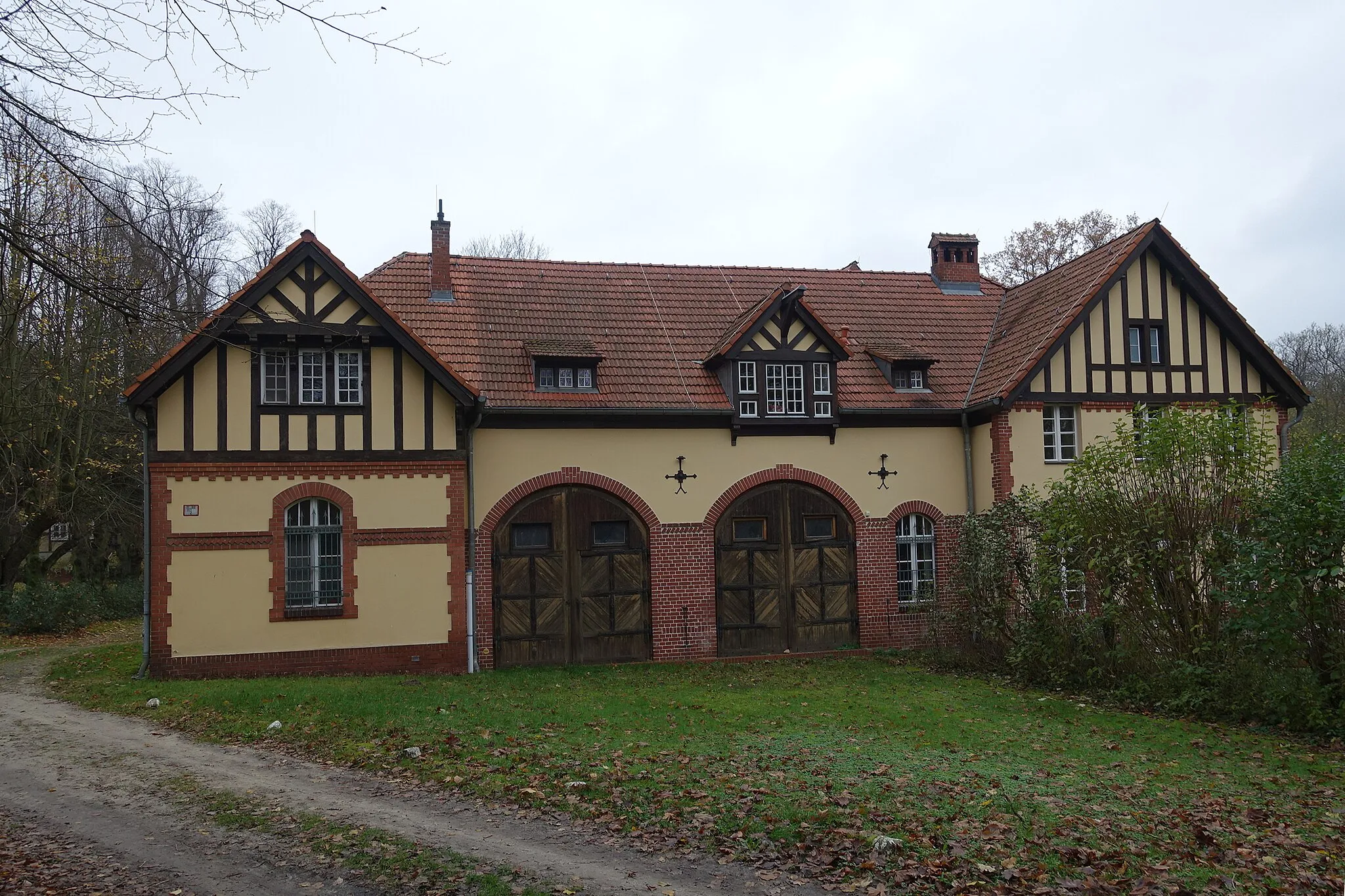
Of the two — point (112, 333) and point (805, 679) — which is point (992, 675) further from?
point (112, 333)

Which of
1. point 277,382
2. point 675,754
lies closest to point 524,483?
point 277,382

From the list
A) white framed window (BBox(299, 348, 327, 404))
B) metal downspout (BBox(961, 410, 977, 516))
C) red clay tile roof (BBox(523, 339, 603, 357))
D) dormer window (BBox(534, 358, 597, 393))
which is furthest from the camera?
metal downspout (BBox(961, 410, 977, 516))

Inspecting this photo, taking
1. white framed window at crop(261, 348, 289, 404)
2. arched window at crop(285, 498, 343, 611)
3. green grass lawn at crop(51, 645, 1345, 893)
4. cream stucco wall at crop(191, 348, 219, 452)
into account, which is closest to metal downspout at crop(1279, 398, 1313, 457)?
green grass lawn at crop(51, 645, 1345, 893)

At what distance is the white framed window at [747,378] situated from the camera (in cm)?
1831

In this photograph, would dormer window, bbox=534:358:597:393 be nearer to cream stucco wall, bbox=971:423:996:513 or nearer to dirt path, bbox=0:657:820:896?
cream stucco wall, bbox=971:423:996:513

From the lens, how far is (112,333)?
78.5ft

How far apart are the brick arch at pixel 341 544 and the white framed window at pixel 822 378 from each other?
8.77 metres

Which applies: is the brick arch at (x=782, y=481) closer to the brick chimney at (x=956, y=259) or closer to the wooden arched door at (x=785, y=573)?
the wooden arched door at (x=785, y=573)

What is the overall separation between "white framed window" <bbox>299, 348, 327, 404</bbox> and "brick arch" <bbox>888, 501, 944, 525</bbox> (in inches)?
424

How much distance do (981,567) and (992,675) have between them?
1.81m

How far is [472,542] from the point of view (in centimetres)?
1648

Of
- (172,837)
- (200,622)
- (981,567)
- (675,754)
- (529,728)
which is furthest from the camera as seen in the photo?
(981,567)

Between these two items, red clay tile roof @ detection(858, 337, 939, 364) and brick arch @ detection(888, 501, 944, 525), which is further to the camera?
red clay tile roof @ detection(858, 337, 939, 364)

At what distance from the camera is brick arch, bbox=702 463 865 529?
18078 millimetres
